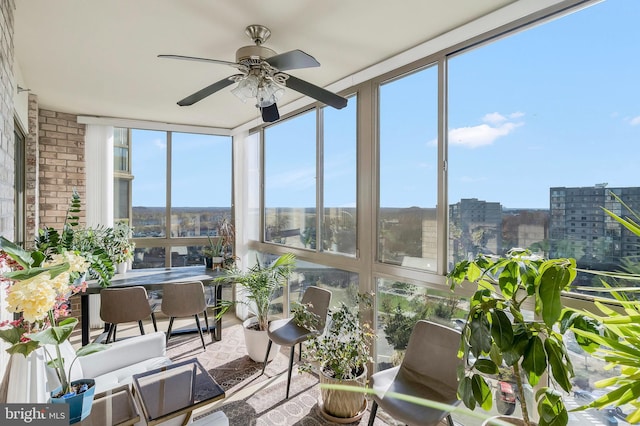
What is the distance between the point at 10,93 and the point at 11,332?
134cm

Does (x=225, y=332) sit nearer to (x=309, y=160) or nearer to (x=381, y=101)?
(x=309, y=160)

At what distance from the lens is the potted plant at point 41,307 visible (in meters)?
1.18

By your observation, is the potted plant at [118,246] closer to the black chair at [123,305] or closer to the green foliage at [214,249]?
the black chair at [123,305]

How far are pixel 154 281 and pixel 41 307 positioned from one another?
2760 millimetres

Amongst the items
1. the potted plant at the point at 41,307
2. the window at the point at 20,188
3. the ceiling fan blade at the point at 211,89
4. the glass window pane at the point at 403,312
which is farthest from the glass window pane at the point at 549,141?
the window at the point at 20,188

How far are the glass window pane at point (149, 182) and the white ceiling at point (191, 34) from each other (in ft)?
4.61

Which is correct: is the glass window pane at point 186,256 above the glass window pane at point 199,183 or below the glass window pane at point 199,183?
below

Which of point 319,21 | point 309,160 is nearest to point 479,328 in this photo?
point 319,21

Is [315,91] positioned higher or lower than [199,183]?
higher

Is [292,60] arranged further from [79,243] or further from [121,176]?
[121,176]

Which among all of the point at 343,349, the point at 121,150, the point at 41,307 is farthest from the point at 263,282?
the point at 121,150

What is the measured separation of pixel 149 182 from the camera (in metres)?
4.78

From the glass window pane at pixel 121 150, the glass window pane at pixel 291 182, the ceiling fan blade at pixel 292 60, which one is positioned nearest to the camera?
the ceiling fan blade at pixel 292 60

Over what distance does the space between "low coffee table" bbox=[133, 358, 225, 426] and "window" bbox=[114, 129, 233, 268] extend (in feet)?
9.02
